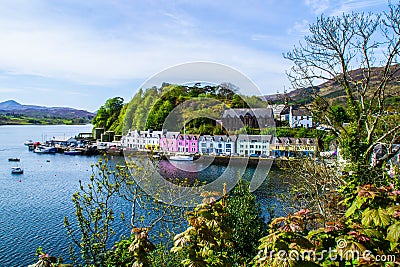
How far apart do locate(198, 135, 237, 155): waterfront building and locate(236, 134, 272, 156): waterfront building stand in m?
0.70

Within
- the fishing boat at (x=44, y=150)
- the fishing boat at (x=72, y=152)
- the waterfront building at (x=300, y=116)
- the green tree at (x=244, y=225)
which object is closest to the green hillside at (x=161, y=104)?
the waterfront building at (x=300, y=116)

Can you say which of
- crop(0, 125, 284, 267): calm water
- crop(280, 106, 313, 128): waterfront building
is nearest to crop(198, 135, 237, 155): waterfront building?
crop(0, 125, 284, 267): calm water

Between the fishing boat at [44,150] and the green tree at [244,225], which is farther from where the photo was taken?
the fishing boat at [44,150]

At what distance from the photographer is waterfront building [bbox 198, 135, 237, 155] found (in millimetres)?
32000

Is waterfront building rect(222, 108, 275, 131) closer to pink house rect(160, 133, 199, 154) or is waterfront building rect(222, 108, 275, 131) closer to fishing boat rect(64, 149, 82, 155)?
pink house rect(160, 133, 199, 154)

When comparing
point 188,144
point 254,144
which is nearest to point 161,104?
point 188,144

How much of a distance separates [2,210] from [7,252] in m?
5.33

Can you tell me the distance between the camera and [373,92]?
5.60 metres

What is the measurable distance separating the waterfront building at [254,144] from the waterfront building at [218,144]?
704 millimetres

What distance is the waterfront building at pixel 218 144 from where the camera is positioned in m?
32.0

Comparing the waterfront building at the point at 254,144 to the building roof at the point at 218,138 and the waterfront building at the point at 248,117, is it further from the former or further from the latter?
the waterfront building at the point at 248,117

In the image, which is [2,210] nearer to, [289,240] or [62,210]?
[62,210]

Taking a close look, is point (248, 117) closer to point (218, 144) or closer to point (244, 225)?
point (218, 144)

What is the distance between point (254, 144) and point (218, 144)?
3.52 meters
